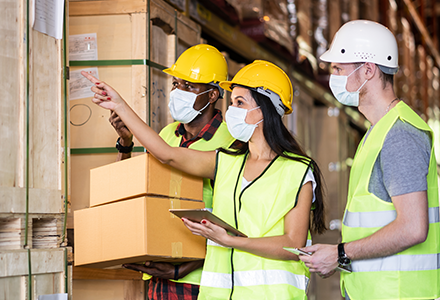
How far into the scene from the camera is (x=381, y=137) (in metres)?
2.44

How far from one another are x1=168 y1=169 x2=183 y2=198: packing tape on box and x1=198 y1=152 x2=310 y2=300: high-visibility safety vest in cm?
27

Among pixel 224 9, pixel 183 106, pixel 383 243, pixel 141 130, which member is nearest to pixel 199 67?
pixel 183 106

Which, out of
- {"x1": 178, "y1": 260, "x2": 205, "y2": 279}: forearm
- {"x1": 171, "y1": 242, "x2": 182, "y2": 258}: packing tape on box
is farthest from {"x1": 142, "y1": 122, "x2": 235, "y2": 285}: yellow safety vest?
{"x1": 171, "y1": 242, "x2": 182, "y2": 258}: packing tape on box

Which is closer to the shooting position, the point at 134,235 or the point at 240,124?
the point at 134,235

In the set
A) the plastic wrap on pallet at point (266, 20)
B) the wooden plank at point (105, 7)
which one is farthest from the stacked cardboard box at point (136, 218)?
the plastic wrap on pallet at point (266, 20)

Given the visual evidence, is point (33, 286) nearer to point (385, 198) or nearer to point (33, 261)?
point (33, 261)

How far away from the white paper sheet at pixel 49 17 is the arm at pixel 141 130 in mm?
328

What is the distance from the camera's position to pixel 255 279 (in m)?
2.77

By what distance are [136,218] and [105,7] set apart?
1.99 m

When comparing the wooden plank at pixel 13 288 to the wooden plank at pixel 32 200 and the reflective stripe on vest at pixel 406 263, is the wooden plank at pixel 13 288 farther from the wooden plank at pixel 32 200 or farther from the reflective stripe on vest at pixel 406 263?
the reflective stripe on vest at pixel 406 263

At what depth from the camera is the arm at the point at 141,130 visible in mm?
2908

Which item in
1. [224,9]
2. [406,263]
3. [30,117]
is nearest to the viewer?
[406,263]

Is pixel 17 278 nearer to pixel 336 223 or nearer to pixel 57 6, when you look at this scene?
pixel 57 6

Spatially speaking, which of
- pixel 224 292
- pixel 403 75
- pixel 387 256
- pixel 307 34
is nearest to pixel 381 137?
pixel 387 256
